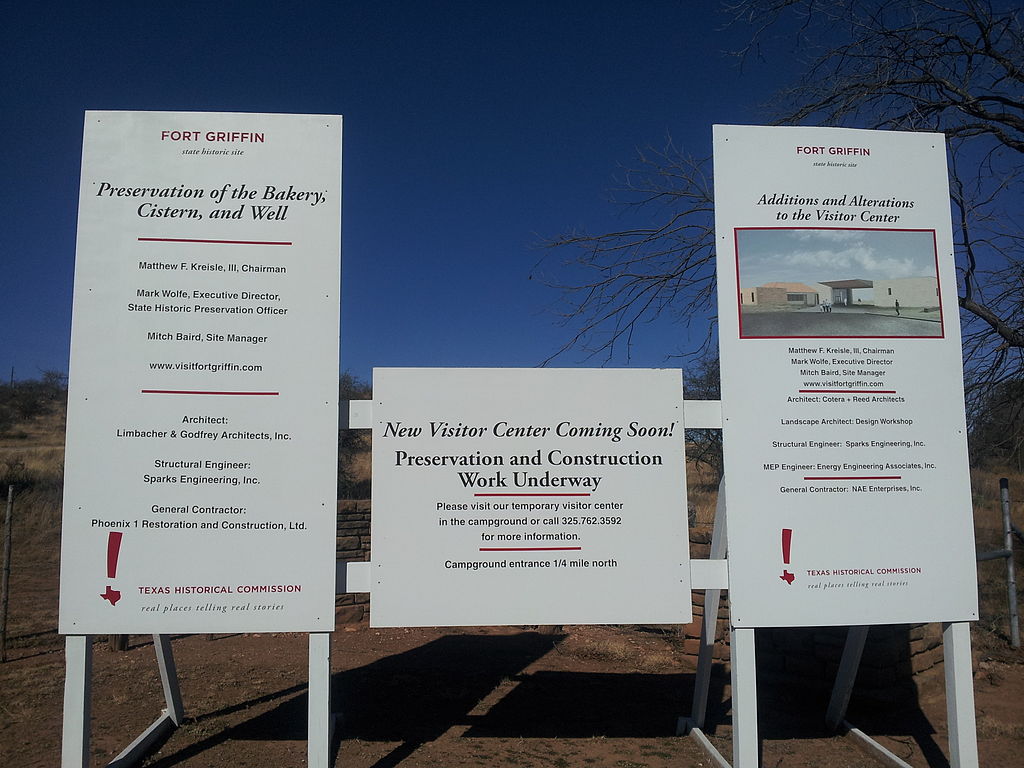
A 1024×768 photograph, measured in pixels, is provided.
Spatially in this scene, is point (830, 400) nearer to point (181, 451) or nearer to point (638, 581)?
point (638, 581)

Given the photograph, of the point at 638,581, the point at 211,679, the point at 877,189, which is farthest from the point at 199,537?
the point at 877,189

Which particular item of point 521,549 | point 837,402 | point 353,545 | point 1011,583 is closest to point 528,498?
point 521,549

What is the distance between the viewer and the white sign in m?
3.72

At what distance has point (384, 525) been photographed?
3.73m

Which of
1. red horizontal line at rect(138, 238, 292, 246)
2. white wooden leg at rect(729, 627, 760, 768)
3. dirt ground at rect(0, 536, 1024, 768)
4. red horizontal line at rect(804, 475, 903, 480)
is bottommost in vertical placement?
dirt ground at rect(0, 536, 1024, 768)

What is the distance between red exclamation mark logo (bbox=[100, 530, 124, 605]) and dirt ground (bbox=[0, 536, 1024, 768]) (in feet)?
4.64

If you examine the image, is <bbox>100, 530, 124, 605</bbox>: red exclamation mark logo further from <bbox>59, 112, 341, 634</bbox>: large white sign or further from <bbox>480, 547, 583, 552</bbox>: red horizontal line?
<bbox>480, 547, 583, 552</bbox>: red horizontal line

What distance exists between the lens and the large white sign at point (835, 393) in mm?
3777

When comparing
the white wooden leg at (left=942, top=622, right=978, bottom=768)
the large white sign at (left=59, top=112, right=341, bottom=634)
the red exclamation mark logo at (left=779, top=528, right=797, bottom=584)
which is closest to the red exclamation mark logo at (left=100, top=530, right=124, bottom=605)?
the large white sign at (left=59, top=112, right=341, bottom=634)

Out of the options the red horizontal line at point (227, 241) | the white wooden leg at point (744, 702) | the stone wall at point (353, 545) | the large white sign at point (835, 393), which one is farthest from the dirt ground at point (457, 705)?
the red horizontal line at point (227, 241)

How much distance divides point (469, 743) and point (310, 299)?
3.10 meters

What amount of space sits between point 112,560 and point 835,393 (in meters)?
3.83

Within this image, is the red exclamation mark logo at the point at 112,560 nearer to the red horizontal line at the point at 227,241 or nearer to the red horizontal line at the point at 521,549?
the red horizontal line at the point at 227,241

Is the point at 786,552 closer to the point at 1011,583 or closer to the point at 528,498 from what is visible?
the point at 528,498
